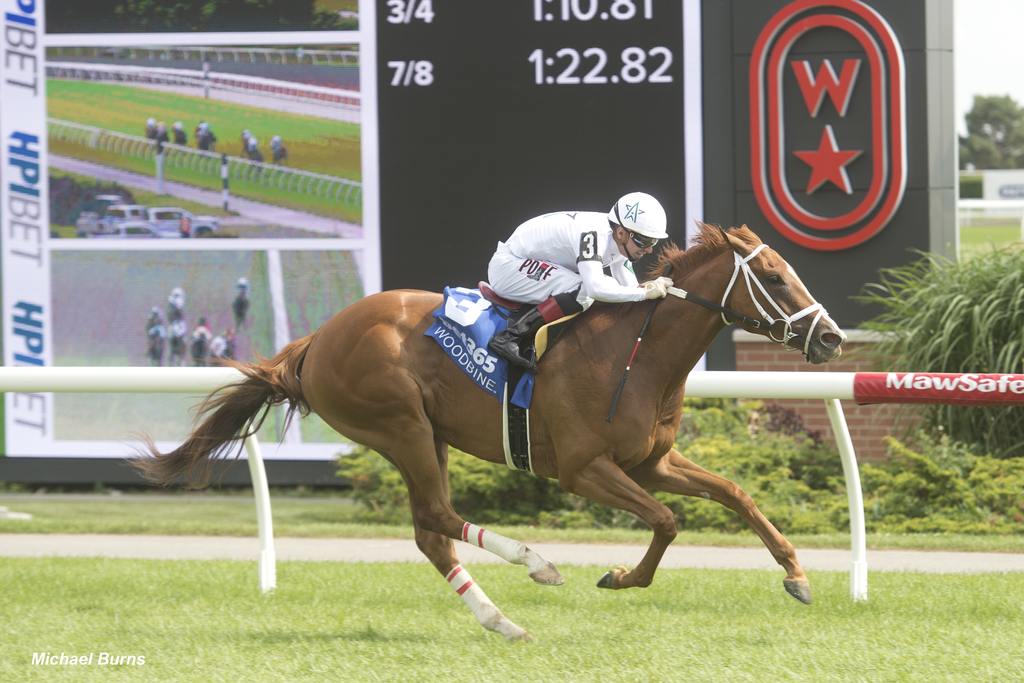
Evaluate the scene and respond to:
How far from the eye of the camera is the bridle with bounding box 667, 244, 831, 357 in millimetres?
6074

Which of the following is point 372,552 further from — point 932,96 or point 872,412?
point 932,96

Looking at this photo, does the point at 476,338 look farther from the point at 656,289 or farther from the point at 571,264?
the point at 656,289

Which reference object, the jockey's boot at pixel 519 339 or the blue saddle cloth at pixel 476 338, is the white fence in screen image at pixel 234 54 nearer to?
the blue saddle cloth at pixel 476 338

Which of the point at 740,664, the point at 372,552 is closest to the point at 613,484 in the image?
the point at 740,664

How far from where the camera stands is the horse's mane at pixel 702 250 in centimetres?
636

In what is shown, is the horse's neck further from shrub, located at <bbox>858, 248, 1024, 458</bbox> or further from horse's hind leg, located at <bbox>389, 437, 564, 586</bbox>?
shrub, located at <bbox>858, 248, 1024, 458</bbox>

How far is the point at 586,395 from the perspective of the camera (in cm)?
629

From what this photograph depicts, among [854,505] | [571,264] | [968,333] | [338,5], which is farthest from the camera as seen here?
[338,5]

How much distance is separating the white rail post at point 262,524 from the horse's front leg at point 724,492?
2.01 m

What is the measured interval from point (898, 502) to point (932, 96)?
308 cm

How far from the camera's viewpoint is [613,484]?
6.16 meters

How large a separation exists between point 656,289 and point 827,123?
514 centimetres

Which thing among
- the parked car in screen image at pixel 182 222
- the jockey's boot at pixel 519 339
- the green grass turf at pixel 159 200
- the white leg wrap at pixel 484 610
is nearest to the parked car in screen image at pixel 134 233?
the parked car in screen image at pixel 182 222

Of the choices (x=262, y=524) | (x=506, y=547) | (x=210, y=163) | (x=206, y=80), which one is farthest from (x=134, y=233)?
(x=506, y=547)
